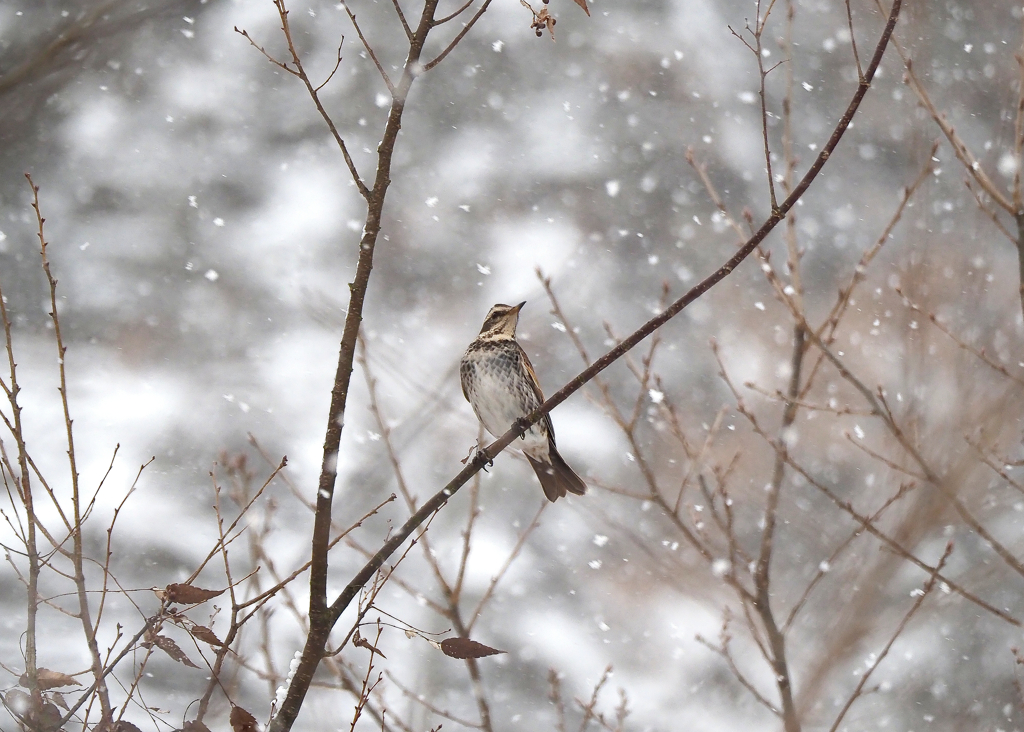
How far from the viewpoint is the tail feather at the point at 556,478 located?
3599 mm

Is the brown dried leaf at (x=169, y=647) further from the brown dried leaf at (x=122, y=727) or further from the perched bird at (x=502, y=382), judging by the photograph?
the perched bird at (x=502, y=382)

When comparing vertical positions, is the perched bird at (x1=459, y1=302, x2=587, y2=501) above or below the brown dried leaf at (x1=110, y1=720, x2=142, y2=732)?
above

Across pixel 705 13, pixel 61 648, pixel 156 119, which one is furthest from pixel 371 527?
pixel 705 13

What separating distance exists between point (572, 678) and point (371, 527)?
7.32 ft

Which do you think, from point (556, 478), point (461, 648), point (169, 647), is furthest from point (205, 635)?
point (556, 478)

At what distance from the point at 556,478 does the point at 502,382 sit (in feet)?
1.70

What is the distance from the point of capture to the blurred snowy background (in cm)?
629

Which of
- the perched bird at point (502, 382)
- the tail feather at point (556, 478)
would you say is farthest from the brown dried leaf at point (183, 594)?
the perched bird at point (502, 382)

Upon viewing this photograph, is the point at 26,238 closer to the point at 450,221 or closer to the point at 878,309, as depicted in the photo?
the point at 450,221

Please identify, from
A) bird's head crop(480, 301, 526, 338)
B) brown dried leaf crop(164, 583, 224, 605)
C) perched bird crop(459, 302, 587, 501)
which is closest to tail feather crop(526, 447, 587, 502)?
perched bird crop(459, 302, 587, 501)

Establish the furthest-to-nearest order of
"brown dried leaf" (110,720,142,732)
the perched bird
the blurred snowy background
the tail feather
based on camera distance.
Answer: the blurred snowy background < the perched bird < the tail feather < "brown dried leaf" (110,720,142,732)

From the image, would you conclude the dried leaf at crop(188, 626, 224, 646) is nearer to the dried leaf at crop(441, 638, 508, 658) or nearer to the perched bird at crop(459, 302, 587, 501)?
the dried leaf at crop(441, 638, 508, 658)

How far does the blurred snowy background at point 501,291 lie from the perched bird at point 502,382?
24.2 inches

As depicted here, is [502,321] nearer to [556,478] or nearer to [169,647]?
[556,478]
